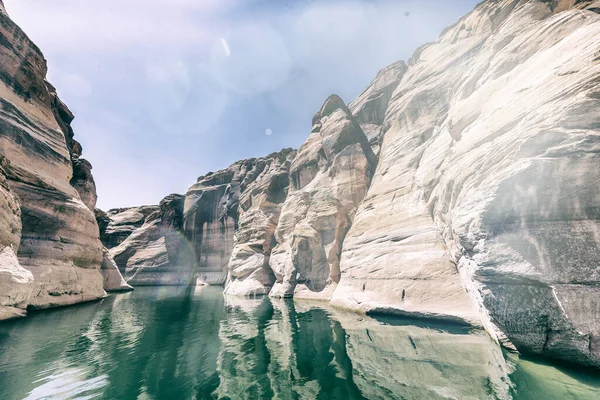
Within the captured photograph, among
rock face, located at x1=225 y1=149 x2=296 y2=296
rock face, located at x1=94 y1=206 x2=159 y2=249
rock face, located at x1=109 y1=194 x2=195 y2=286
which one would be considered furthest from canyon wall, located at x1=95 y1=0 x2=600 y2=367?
rock face, located at x1=94 y1=206 x2=159 y2=249

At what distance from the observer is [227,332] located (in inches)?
507

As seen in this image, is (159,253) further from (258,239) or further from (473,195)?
(473,195)

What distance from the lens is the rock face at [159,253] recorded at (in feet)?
180

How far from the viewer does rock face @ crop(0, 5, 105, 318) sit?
18.9 metres

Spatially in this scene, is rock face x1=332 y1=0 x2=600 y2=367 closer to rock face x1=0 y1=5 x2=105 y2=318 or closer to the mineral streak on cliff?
the mineral streak on cliff

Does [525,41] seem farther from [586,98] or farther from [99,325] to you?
[99,325]

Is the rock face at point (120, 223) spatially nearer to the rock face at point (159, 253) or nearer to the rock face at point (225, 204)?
the rock face at point (159, 253)

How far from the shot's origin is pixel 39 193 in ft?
68.2

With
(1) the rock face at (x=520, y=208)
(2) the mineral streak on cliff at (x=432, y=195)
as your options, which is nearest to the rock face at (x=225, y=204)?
(2) the mineral streak on cliff at (x=432, y=195)

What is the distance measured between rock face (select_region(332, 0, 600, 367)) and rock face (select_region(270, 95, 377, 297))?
6.74 metres

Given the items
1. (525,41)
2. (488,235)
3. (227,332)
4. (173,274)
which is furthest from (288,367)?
(173,274)

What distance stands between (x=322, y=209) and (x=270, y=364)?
1919cm

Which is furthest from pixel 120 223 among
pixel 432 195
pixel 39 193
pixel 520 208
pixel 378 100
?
pixel 520 208

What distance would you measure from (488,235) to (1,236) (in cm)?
2318
